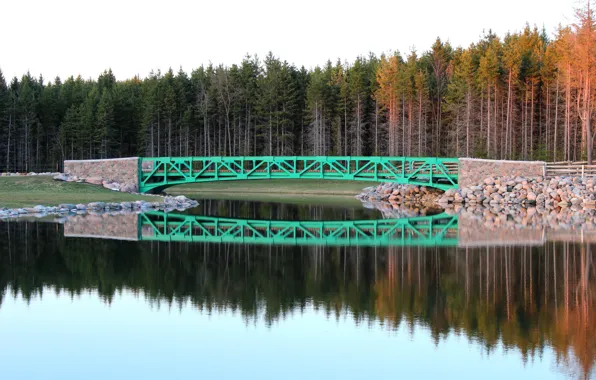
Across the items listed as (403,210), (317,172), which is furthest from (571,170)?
(317,172)

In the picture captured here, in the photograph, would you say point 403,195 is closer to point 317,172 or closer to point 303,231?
point 317,172

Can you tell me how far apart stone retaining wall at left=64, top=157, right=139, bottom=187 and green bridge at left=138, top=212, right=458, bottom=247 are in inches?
562

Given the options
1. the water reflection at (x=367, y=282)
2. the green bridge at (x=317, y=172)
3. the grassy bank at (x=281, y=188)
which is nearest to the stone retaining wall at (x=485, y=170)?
the green bridge at (x=317, y=172)

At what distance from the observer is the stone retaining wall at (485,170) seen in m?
42.3

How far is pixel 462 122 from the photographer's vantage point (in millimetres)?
59344

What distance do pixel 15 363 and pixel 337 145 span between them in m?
59.5

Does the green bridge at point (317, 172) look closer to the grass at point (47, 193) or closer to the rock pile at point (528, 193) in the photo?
the rock pile at point (528, 193)

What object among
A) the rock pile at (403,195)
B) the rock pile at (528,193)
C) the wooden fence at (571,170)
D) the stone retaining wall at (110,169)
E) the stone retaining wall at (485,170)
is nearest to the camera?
the rock pile at (528,193)

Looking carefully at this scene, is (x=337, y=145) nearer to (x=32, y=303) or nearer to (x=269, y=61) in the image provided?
(x=269, y=61)

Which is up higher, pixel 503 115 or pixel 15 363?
pixel 503 115

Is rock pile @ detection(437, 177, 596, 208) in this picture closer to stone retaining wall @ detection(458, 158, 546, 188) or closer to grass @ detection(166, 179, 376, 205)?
stone retaining wall @ detection(458, 158, 546, 188)

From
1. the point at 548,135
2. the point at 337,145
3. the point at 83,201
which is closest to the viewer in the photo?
the point at 83,201

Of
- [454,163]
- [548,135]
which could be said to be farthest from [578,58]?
[548,135]

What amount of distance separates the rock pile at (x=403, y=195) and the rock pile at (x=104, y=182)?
14816 mm
